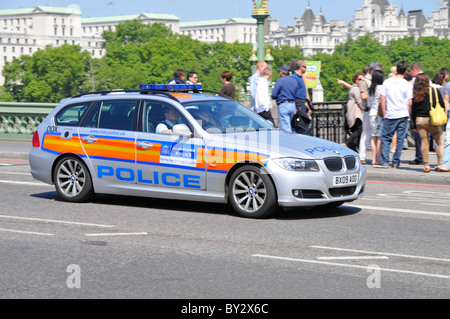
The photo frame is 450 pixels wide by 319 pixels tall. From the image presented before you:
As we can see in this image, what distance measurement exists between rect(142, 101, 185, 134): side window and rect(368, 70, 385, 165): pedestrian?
6096mm

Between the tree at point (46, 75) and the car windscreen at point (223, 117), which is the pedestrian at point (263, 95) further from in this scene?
the tree at point (46, 75)

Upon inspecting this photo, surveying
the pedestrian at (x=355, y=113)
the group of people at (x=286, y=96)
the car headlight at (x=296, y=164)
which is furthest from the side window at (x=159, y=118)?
the pedestrian at (x=355, y=113)

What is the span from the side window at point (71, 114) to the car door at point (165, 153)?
3.52ft

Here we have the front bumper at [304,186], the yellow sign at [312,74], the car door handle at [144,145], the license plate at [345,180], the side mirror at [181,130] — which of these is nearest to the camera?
the front bumper at [304,186]

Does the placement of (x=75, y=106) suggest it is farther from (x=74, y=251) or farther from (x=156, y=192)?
(x=74, y=251)

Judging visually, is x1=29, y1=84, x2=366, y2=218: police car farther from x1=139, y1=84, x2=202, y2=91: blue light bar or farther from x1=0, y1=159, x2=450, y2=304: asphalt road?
x1=0, y1=159, x2=450, y2=304: asphalt road

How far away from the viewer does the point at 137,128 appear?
10398mm

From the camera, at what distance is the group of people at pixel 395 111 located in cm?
1415

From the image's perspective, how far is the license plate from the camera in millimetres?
9523

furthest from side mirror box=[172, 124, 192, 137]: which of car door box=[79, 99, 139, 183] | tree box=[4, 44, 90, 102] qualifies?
tree box=[4, 44, 90, 102]

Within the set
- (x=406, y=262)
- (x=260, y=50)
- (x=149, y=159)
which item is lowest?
(x=406, y=262)

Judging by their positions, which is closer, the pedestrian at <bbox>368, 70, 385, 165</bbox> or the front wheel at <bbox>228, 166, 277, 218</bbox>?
the front wheel at <bbox>228, 166, 277, 218</bbox>

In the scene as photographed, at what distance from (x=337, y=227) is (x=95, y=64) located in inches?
5519
